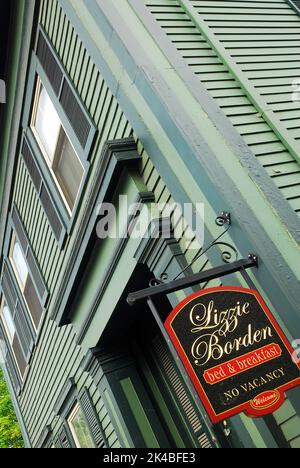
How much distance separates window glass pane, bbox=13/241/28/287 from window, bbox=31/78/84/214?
2.65 metres

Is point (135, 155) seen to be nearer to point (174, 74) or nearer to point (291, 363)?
point (174, 74)

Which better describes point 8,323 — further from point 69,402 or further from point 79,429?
point 79,429

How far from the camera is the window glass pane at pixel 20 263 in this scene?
916 cm

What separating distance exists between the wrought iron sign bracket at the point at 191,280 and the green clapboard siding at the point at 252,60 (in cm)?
85

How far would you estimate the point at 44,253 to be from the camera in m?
7.87

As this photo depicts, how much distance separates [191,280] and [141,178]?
69.8 inches

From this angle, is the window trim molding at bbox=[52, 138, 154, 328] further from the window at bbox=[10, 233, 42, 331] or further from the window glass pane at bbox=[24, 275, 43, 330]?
the window at bbox=[10, 233, 42, 331]

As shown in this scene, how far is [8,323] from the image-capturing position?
35.0 ft

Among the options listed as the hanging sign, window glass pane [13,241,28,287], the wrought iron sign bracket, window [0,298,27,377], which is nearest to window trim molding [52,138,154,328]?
the wrought iron sign bracket

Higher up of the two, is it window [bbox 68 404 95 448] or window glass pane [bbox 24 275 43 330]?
window glass pane [bbox 24 275 43 330]

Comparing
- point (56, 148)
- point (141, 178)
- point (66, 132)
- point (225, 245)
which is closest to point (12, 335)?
point (56, 148)

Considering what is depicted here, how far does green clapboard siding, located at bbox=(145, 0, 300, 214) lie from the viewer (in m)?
4.72

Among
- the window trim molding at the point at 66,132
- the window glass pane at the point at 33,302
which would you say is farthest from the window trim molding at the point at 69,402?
the window trim molding at the point at 66,132

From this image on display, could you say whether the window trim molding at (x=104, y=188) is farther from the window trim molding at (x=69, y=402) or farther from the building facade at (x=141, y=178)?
the window trim molding at (x=69, y=402)
